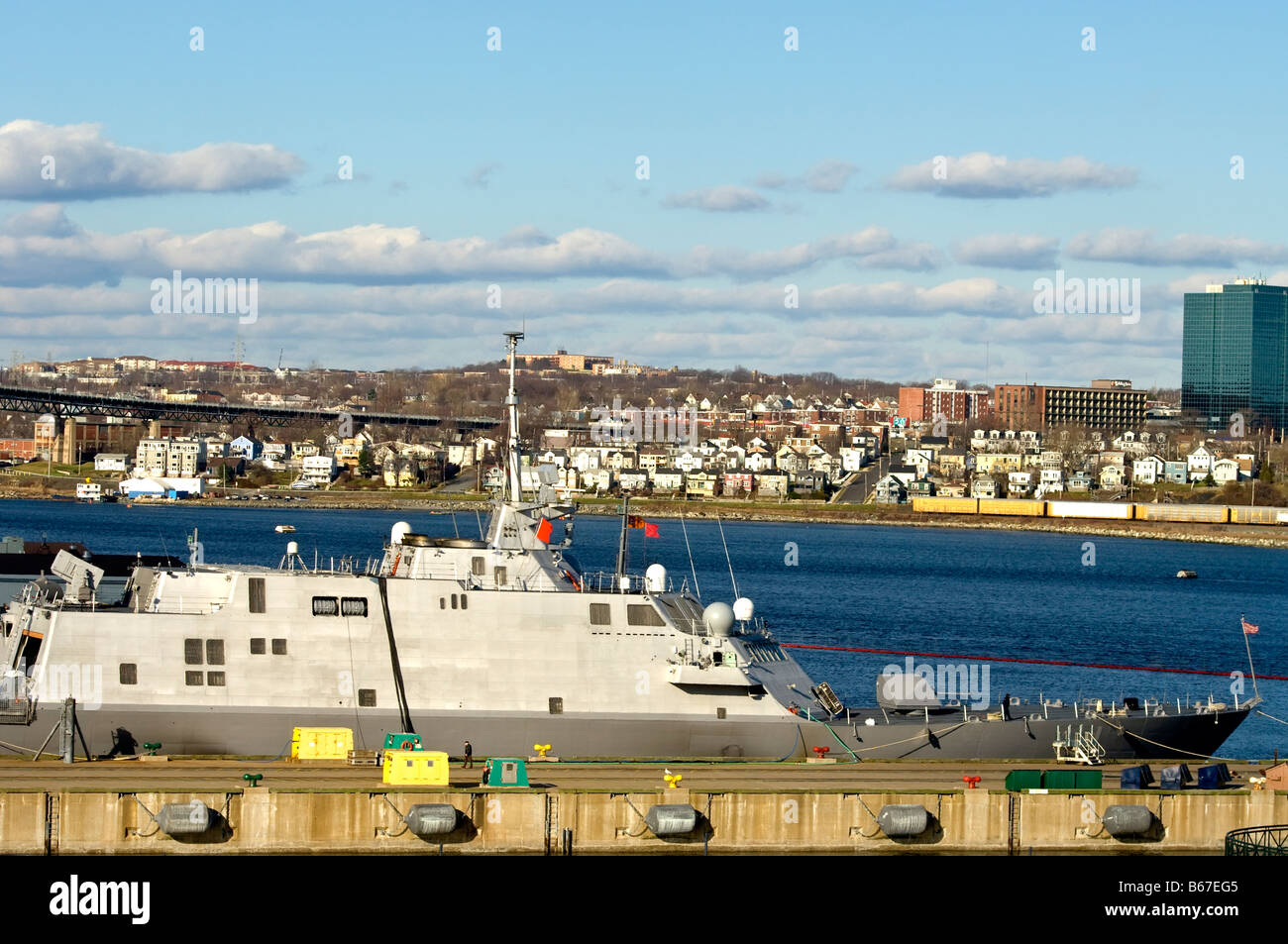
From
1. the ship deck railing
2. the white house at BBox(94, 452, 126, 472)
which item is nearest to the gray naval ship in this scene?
the ship deck railing

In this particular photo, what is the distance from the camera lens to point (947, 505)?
160250 millimetres

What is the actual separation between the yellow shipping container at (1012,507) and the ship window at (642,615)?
13260 centimetres

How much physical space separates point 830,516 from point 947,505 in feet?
44.9

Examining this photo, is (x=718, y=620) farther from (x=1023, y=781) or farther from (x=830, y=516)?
(x=830, y=516)

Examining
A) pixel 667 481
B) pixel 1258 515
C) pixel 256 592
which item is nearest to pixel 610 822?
pixel 256 592

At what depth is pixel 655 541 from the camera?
11538cm

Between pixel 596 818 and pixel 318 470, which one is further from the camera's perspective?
pixel 318 470

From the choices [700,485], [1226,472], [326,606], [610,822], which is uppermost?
[326,606]

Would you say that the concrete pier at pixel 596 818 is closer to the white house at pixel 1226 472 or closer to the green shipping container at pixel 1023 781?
the green shipping container at pixel 1023 781

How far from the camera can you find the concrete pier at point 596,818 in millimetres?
22031

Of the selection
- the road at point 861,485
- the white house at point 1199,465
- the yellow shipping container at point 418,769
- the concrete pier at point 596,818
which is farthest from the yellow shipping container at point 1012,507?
the yellow shipping container at point 418,769
